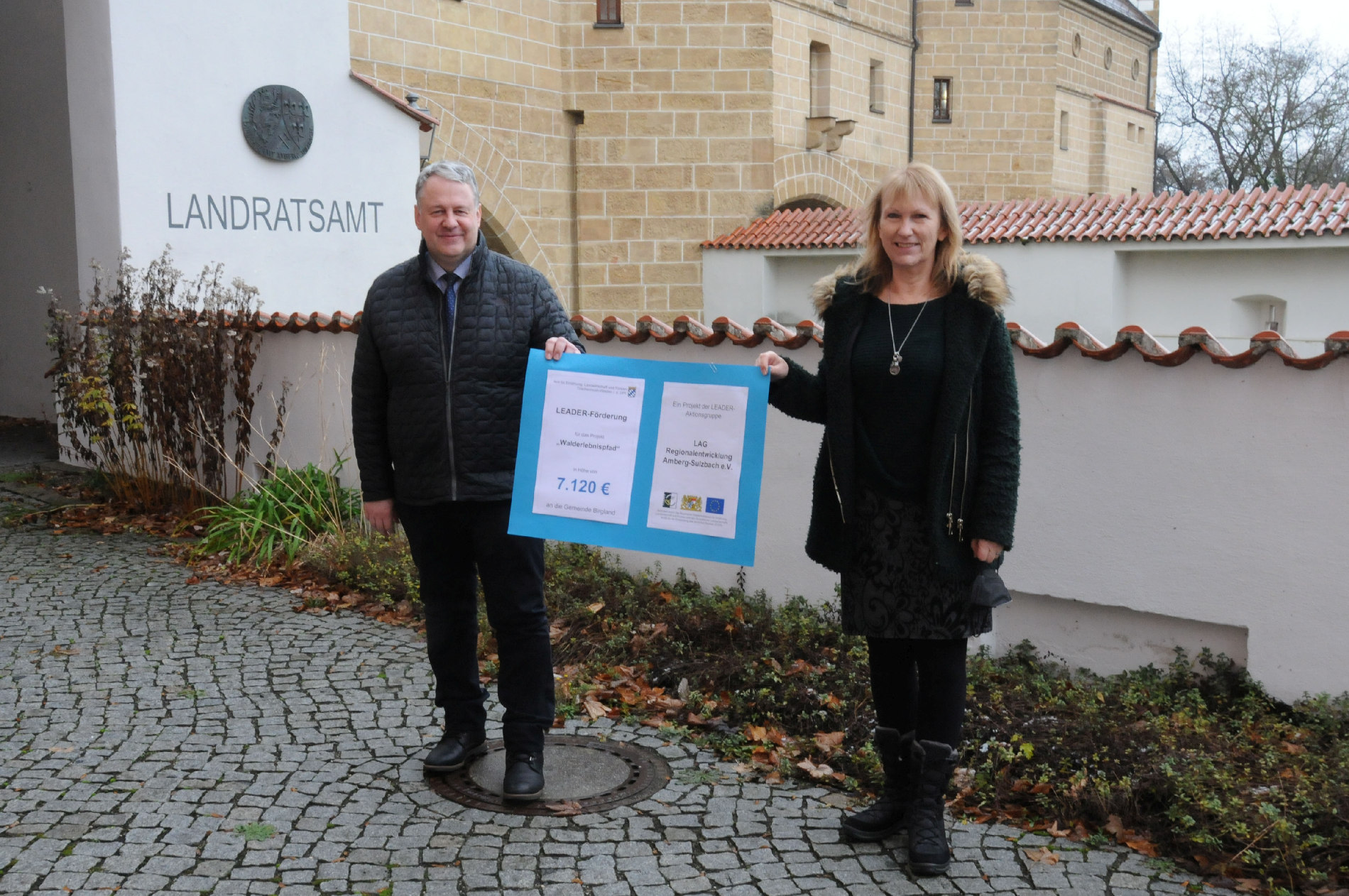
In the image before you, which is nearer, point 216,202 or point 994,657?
point 994,657

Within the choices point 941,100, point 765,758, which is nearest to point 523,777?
point 765,758

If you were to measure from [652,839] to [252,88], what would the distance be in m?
9.31

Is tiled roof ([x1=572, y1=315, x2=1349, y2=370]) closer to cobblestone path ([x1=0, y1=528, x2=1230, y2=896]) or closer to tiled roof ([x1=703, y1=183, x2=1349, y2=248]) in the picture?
cobblestone path ([x1=0, y1=528, x2=1230, y2=896])

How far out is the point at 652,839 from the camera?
376 centimetres

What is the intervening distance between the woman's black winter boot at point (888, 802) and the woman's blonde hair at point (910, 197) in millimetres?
1301

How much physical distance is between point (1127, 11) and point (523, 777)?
39028mm

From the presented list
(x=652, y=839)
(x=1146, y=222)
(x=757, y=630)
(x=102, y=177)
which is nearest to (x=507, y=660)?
(x=652, y=839)

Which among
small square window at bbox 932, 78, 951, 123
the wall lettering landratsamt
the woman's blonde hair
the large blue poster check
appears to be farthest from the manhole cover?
small square window at bbox 932, 78, 951, 123

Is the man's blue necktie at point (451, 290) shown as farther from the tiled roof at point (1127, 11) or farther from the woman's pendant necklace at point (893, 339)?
the tiled roof at point (1127, 11)

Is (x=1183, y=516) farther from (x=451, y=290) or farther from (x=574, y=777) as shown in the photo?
(x=451, y=290)

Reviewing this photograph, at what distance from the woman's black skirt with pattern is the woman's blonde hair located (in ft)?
2.01

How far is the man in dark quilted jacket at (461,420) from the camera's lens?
381 centimetres

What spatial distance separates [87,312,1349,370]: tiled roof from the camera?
4734 mm

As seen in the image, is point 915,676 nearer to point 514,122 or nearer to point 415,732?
point 415,732
